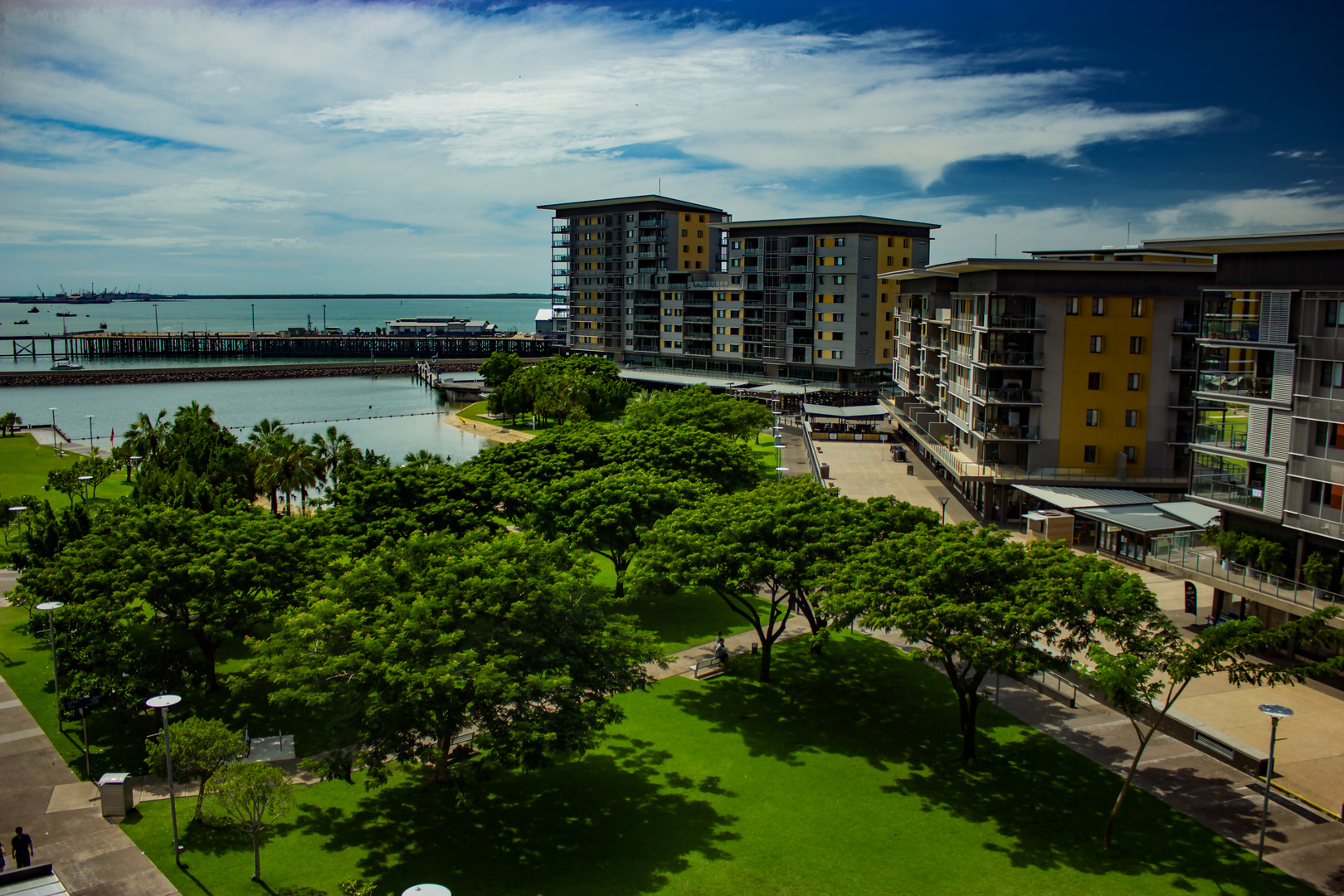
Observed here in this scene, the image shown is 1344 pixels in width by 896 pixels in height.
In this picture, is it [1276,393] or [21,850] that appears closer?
[21,850]

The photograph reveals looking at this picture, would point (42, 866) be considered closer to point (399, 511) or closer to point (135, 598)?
point (135, 598)

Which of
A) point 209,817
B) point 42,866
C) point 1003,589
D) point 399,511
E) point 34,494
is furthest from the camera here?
point 34,494

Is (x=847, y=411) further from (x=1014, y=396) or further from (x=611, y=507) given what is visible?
(x=611, y=507)

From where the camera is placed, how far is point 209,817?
71.2ft

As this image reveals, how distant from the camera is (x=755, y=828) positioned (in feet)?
70.4

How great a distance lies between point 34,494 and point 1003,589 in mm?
60712

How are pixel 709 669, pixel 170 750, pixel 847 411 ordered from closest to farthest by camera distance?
pixel 170 750 < pixel 709 669 < pixel 847 411

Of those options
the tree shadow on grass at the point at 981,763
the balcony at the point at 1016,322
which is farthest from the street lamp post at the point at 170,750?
the balcony at the point at 1016,322

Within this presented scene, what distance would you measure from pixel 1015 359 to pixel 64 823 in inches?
1934

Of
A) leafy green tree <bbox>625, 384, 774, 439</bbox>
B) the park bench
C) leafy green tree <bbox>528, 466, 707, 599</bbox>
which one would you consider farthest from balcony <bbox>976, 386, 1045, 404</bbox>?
the park bench

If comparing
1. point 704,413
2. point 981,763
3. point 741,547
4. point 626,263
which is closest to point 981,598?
point 981,763

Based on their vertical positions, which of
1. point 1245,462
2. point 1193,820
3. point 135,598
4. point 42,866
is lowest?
point 1193,820

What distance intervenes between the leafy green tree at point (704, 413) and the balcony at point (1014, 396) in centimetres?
2184

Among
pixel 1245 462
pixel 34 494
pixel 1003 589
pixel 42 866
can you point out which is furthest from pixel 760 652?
pixel 34 494
